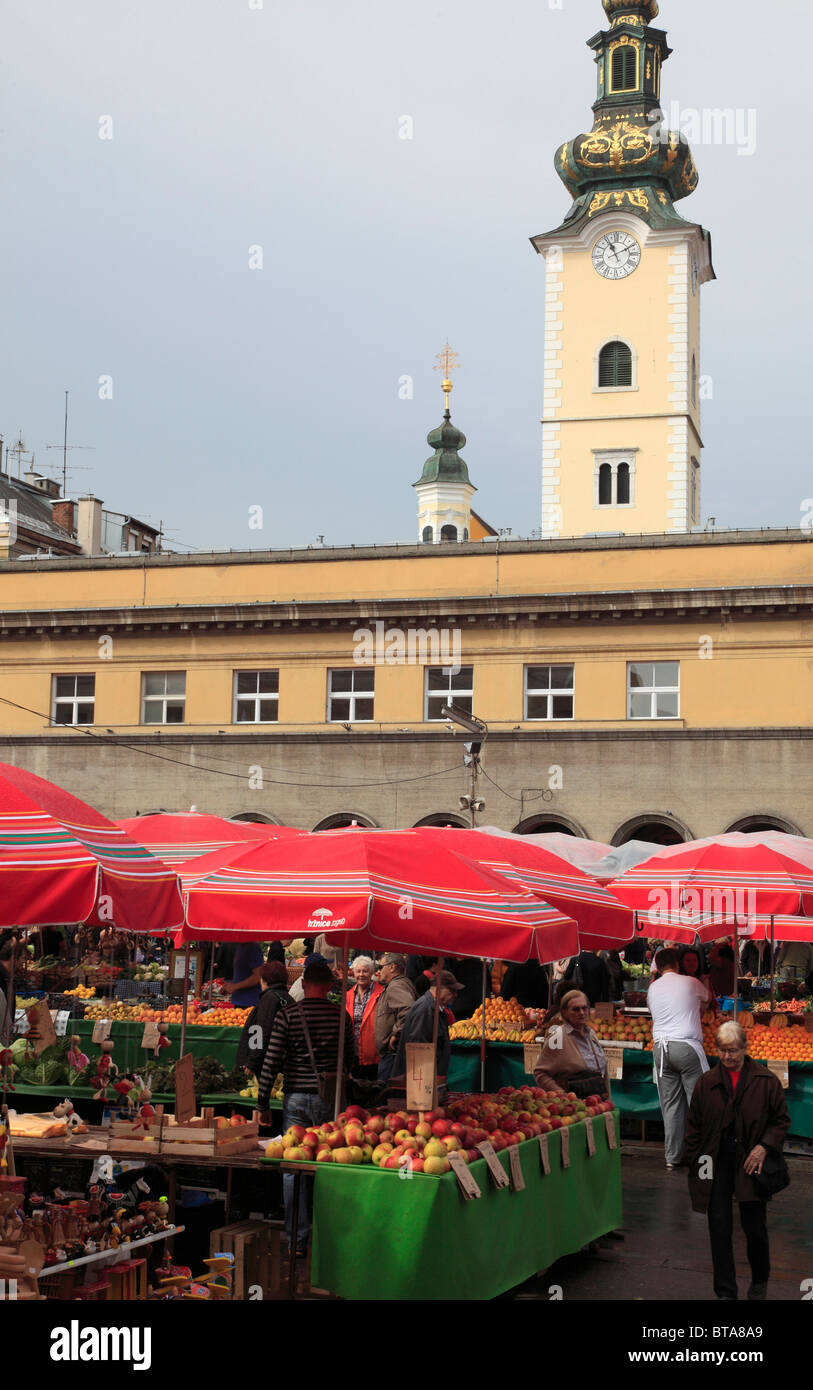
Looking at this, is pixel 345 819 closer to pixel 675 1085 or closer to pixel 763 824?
pixel 763 824

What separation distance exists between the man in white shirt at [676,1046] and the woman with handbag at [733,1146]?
194 inches

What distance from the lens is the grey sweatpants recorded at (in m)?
14.8

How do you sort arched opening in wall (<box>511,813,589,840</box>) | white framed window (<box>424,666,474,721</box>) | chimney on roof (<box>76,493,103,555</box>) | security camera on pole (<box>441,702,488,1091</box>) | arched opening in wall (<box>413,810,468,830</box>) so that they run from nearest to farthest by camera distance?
security camera on pole (<box>441,702,488,1091</box>)
arched opening in wall (<box>511,813,589,840</box>)
arched opening in wall (<box>413,810,468,830</box>)
white framed window (<box>424,666,474,721</box>)
chimney on roof (<box>76,493,103,555</box>)

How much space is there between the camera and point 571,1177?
10.8 meters

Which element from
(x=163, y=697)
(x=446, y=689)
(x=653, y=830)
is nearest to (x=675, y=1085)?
(x=653, y=830)

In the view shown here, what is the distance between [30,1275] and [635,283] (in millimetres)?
50606

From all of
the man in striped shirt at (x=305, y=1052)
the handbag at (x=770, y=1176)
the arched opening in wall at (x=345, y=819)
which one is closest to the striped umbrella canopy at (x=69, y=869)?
the man in striped shirt at (x=305, y=1052)

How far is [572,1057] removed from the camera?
1244cm

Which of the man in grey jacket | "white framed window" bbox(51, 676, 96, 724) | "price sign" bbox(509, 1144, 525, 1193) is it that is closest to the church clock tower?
"white framed window" bbox(51, 676, 96, 724)

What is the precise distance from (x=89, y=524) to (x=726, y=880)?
52982 millimetres

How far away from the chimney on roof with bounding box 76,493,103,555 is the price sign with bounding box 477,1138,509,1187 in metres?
56.2

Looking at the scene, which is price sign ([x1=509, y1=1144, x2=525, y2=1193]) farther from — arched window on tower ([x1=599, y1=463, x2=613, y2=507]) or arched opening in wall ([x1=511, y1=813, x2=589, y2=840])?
arched window on tower ([x1=599, y1=463, x2=613, y2=507])

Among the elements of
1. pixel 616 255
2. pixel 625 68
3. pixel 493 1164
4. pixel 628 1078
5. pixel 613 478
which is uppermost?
pixel 625 68
